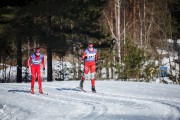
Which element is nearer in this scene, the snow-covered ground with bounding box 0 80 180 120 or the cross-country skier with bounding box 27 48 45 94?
the snow-covered ground with bounding box 0 80 180 120

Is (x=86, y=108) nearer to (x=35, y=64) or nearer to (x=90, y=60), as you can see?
(x=90, y=60)

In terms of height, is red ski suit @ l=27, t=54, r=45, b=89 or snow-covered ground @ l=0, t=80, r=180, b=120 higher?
red ski suit @ l=27, t=54, r=45, b=89

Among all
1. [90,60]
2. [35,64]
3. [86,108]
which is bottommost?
[86,108]

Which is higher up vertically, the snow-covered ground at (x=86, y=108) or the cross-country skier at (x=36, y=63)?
the cross-country skier at (x=36, y=63)

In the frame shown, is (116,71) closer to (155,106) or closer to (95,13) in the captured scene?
(95,13)

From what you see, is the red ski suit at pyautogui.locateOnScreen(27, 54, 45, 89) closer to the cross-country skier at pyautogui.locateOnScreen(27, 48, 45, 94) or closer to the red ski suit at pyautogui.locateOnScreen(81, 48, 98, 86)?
the cross-country skier at pyautogui.locateOnScreen(27, 48, 45, 94)

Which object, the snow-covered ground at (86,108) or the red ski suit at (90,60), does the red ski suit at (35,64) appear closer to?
the snow-covered ground at (86,108)

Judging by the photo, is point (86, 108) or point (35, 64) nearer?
point (86, 108)

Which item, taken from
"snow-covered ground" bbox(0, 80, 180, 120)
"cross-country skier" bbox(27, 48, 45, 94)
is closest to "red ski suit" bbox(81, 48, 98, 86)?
"snow-covered ground" bbox(0, 80, 180, 120)

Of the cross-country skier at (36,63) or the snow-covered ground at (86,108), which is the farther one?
the cross-country skier at (36,63)

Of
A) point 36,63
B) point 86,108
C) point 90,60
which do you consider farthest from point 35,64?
point 86,108

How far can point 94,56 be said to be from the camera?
14.9 meters

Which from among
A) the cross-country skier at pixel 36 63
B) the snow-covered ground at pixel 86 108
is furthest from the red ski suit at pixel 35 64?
the snow-covered ground at pixel 86 108

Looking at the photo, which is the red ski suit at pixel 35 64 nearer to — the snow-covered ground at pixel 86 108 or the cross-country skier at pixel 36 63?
the cross-country skier at pixel 36 63
